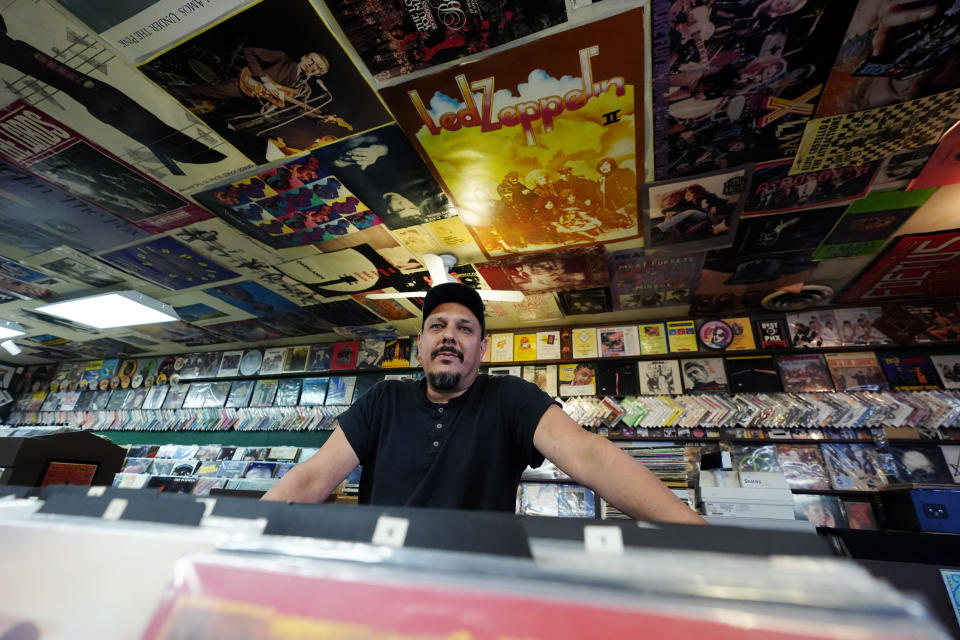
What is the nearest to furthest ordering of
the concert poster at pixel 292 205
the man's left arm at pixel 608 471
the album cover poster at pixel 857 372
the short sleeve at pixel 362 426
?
1. the man's left arm at pixel 608 471
2. the short sleeve at pixel 362 426
3. the concert poster at pixel 292 205
4. the album cover poster at pixel 857 372

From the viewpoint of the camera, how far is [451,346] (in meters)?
1.39

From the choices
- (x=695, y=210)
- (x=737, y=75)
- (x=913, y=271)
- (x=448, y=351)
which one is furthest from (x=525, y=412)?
(x=913, y=271)

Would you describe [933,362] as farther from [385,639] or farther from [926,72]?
[385,639]

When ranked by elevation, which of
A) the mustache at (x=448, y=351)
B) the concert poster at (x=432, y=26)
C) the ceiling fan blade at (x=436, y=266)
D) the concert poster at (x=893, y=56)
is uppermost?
the concert poster at (x=893, y=56)

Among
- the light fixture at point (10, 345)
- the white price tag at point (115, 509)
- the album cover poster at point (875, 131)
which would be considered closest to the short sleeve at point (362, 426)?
the white price tag at point (115, 509)

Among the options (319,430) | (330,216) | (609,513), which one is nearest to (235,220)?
(330,216)

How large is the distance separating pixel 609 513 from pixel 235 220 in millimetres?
3689

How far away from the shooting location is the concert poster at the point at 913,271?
9.32 ft

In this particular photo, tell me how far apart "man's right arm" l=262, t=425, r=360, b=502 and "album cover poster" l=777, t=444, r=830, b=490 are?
3.60m

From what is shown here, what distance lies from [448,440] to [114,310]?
504 centimetres

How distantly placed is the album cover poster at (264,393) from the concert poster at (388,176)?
11.5 ft

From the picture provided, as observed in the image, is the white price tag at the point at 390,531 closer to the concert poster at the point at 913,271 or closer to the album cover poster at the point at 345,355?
the concert poster at the point at 913,271

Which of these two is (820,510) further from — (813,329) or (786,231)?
(786,231)

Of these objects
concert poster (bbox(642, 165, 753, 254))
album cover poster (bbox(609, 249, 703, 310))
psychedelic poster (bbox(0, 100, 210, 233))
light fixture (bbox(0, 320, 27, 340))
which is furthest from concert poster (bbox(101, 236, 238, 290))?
concert poster (bbox(642, 165, 753, 254))
